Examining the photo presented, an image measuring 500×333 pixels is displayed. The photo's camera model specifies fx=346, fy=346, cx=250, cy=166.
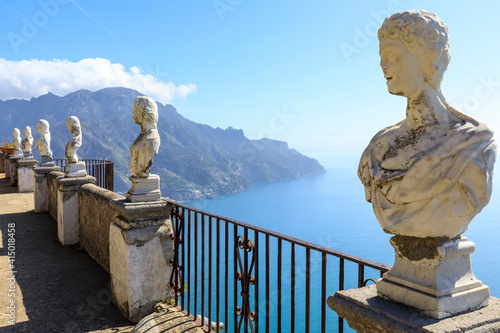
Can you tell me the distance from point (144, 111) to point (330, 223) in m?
66.8

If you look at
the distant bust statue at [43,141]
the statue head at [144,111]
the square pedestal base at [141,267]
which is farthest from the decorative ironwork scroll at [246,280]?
the distant bust statue at [43,141]

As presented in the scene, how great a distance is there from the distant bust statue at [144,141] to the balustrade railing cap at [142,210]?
360 mm

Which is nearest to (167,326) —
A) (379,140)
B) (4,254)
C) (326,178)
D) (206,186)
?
(379,140)

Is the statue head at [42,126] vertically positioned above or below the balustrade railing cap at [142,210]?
above

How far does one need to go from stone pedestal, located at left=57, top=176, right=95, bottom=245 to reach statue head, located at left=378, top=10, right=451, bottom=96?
638 centimetres

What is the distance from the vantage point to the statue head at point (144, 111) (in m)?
3.92

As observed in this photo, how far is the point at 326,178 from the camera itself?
5856 inches

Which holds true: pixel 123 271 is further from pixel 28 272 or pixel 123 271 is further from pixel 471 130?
pixel 471 130

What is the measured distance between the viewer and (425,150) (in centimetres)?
140

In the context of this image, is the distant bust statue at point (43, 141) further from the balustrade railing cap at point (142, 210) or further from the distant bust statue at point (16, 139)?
the distant bust statue at point (16, 139)

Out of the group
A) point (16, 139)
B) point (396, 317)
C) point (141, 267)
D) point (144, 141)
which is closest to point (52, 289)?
point (141, 267)

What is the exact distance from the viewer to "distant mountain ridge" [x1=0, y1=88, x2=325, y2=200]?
296 ft

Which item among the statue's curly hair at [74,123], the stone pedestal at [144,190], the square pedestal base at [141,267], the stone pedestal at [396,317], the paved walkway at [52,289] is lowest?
the paved walkway at [52,289]

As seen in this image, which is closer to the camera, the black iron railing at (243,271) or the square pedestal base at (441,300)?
the square pedestal base at (441,300)
